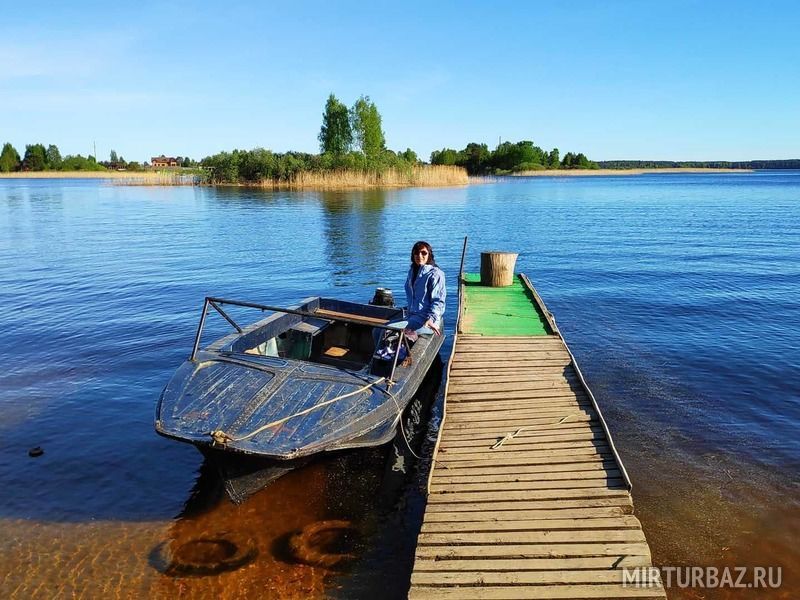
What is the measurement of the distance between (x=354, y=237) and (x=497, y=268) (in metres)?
16.8

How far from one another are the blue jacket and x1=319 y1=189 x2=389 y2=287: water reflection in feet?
36.6

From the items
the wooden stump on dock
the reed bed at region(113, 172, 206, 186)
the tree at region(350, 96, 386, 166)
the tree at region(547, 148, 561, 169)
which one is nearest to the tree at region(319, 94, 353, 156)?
the tree at region(350, 96, 386, 166)

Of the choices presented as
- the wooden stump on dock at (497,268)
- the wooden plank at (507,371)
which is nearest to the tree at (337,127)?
the wooden stump on dock at (497,268)

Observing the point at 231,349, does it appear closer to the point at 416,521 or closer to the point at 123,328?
the point at 416,521

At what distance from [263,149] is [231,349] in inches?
2641

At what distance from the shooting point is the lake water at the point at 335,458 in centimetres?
666

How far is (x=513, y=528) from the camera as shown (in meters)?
5.88

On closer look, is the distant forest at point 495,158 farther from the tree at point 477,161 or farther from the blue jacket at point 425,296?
the blue jacket at point 425,296

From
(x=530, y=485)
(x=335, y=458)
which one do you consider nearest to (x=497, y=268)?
(x=335, y=458)

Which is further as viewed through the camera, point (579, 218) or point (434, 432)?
point (579, 218)

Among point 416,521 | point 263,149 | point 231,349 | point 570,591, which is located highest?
point 263,149

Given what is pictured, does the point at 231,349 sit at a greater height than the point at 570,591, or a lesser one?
greater

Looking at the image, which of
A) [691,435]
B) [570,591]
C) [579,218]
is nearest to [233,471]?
[570,591]

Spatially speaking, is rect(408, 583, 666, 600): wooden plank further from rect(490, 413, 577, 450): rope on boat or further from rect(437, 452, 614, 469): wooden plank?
rect(490, 413, 577, 450): rope on boat
